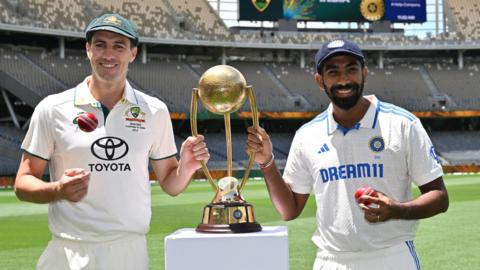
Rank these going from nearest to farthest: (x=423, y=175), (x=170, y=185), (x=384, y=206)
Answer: (x=384, y=206) < (x=423, y=175) < (x=170, y=185)

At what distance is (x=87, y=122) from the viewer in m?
3.12

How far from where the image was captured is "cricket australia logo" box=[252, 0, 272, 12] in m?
46.1

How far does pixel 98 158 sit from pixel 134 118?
302 millimetres

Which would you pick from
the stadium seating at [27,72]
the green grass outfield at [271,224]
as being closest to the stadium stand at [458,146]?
the green grass outfield at [271,224]

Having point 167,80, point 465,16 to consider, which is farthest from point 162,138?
point 465,16

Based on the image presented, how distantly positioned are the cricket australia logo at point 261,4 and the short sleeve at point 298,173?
43375mm

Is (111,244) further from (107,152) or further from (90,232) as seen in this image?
(107,152)

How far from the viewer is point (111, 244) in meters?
3.30

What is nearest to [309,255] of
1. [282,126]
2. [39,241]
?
[39,241]

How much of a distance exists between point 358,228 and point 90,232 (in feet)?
4.66

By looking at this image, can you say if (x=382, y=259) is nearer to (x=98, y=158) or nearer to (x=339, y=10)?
(x=98, y=158)

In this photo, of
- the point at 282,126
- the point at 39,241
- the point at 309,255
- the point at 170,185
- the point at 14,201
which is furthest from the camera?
the point at 282,126

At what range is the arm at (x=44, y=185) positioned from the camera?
2.84 m

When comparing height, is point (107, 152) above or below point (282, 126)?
above
